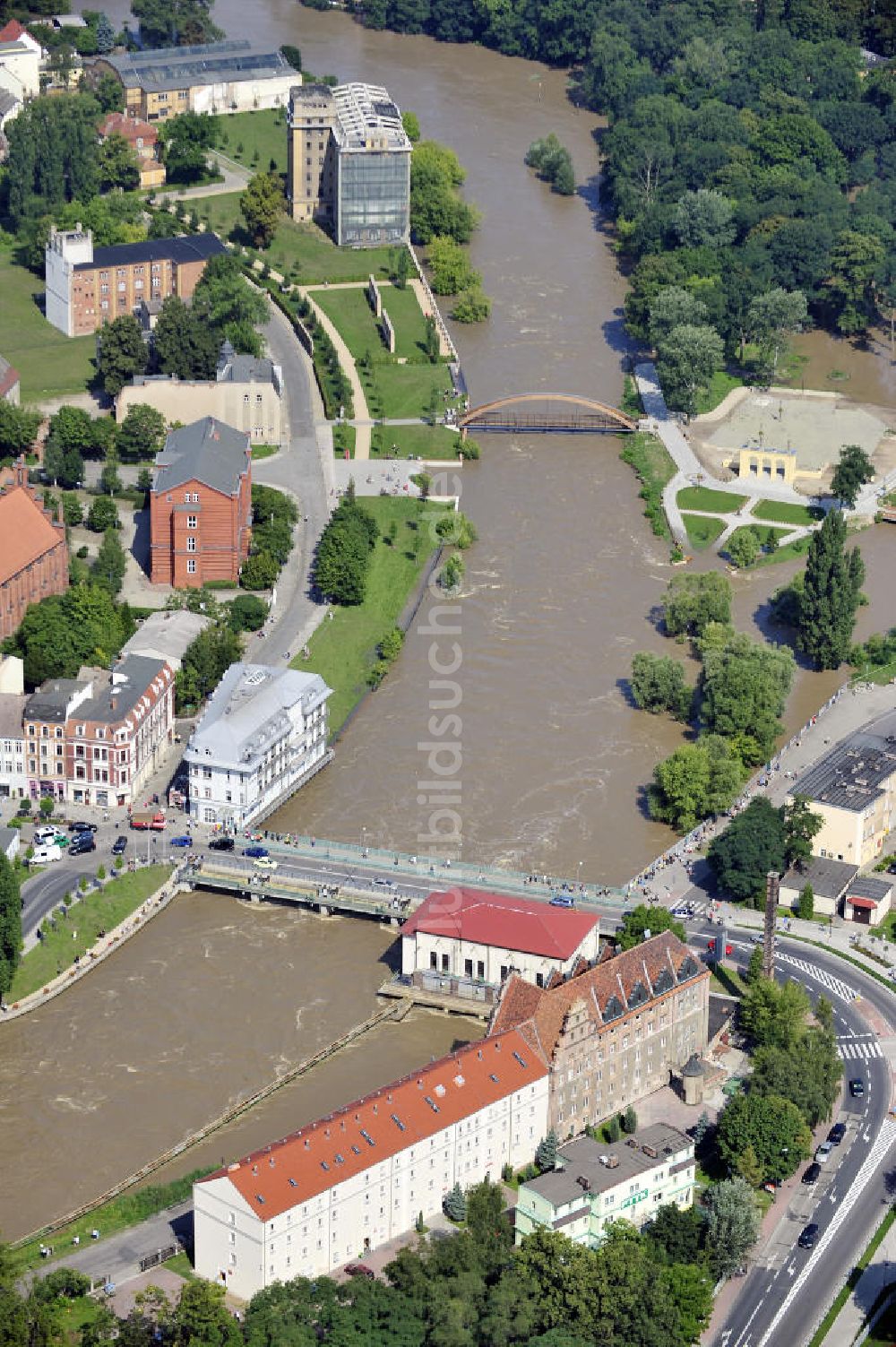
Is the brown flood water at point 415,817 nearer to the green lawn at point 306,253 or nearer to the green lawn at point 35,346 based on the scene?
the green lawn at point 306,253

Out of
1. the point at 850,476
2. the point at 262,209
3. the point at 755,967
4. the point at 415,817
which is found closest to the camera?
the point at 755,967

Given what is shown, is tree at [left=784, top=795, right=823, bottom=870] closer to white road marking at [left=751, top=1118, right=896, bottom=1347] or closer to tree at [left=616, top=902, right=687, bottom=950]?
tree at [left=616, top=902, right=687, bottom=950]

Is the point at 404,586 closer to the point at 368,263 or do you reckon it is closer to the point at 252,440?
the point at 252,440

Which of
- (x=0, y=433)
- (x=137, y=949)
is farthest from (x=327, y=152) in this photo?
(x=137, y=949)

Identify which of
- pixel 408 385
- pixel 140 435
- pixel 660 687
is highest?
pixel 660 687

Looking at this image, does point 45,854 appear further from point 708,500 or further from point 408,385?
point 408,385

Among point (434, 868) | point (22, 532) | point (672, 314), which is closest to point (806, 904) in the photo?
point (434, 868)

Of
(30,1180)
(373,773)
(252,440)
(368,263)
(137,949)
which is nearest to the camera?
(30,1180)
